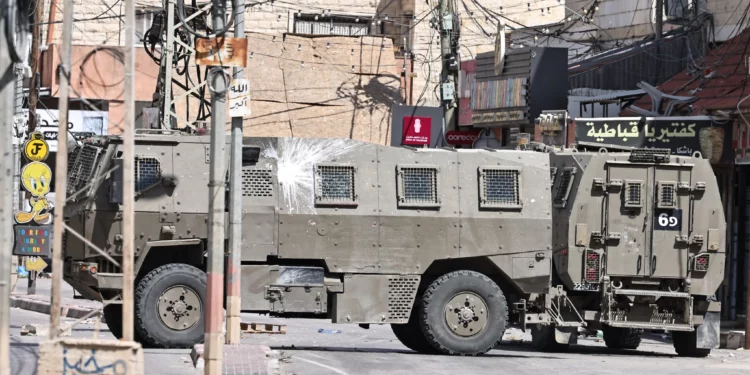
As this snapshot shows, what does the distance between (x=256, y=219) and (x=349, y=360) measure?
7.22 feet

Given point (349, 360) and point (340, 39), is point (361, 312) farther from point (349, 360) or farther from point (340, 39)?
point (340, 39)

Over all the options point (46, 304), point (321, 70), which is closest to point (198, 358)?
point (46, 304)

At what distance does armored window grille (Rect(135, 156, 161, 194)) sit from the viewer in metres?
16.6

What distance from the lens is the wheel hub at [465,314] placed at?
17312 millimetres

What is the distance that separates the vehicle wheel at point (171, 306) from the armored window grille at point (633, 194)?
19.9ft

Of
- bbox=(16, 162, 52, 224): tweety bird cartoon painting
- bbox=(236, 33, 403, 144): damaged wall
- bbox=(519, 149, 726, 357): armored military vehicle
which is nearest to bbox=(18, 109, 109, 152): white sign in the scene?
bbox=(236, 33, 403, 144): damaged wall

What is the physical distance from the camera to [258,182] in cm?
1691

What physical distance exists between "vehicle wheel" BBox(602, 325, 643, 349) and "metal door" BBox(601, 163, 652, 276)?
8.06ft

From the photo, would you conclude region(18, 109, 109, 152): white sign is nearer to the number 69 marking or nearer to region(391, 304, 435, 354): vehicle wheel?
region(391, 304, 435, 354): vehicle wheel

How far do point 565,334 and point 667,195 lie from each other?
95.5 inches

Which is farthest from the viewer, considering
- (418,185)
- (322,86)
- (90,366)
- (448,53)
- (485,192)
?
(322,86)

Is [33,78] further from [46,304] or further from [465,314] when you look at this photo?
[465,314]

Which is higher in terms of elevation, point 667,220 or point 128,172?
point 128,172

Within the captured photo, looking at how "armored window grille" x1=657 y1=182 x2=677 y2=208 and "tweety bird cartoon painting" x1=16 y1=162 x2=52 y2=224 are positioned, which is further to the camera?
"tweety bird cartoon painting" x1=16 y1=162 x2=52 y2=224
